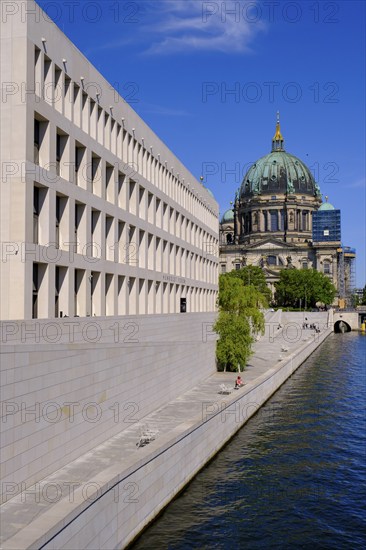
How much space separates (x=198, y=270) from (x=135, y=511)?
38.4m

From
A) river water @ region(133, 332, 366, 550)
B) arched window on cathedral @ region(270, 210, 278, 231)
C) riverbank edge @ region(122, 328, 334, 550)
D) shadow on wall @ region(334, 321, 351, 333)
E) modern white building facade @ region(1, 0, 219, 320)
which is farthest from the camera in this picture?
arched window on cathedral @ region(270, 210, 278, 231)

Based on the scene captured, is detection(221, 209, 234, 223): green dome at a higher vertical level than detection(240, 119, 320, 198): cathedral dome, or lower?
lower

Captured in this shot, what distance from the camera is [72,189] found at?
26.2 m

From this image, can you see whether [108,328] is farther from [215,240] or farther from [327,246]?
[327,246]

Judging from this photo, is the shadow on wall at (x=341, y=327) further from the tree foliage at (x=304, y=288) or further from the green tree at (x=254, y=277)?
the green tree at (x=254, y=277)

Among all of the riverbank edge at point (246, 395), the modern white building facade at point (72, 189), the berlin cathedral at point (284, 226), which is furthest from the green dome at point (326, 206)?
the modern white building facade at point (72, 189)

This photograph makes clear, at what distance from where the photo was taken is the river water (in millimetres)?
17875

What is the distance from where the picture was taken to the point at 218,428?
26141mm

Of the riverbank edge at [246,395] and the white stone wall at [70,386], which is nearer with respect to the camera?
the white stone wall at [70,386]

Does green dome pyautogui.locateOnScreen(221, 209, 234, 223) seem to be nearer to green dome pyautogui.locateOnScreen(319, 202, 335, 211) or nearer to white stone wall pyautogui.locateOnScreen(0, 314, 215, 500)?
green dome pyautogui.locateOnScreen(319, 202, 335, 211)

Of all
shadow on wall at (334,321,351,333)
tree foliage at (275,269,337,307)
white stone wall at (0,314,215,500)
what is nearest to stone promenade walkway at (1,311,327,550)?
white stone wall at (0,314,215,500)

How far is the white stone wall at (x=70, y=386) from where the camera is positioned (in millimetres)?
15078

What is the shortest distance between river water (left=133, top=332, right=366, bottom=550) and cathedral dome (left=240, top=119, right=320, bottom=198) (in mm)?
125779

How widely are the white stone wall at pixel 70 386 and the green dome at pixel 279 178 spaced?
132 metres
